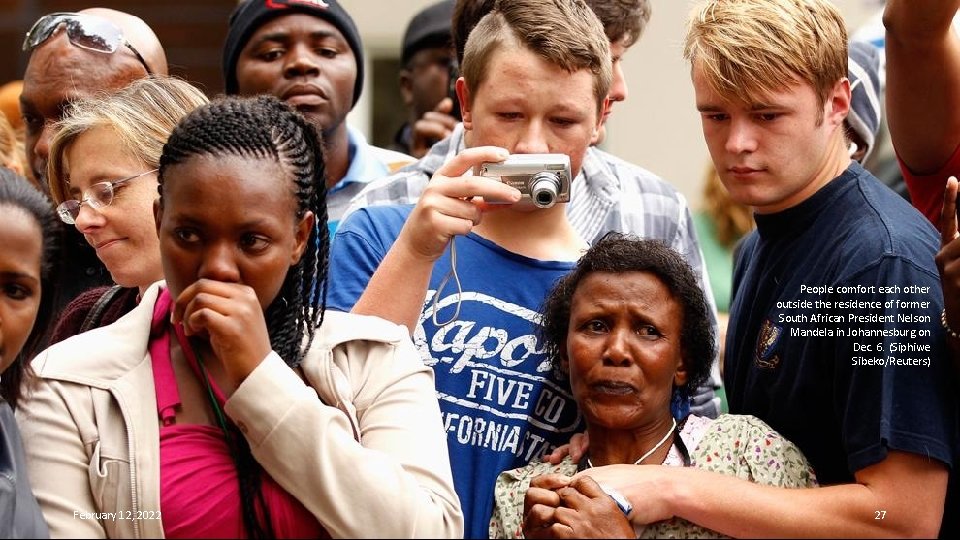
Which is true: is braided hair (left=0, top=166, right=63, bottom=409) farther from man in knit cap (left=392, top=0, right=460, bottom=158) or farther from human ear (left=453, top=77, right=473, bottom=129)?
man in knit cap (left=392, top=0, right=460, bottom=158)

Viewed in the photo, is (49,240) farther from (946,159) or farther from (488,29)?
(946,159)

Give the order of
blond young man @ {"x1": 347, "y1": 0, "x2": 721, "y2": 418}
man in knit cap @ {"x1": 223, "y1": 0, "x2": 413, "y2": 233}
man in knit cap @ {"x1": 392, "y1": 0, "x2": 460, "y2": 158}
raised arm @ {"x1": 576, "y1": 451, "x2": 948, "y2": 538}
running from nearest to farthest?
raised arm @ {"x1": 576, "y1": 451, "x2": 948, "y2": 538}
blond young man @ {"x1": 347, "y1": 0, "x2": 721, "y2": 418}
man in knit cap @ {"x1": 223, "y1": 0, "x2": 413, "y2": 233}
man in knit cap @ {"x1": 392, "y1": 0, "x2": 460, "y2": 158}

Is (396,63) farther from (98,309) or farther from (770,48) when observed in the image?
(770,48)

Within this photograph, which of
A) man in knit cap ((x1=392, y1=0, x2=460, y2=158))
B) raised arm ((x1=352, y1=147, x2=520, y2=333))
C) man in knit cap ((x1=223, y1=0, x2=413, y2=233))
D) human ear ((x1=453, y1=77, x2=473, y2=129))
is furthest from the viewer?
man in knit cap ((x1=392, y1=0, x2=460, y2=158))

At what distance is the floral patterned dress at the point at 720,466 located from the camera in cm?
301

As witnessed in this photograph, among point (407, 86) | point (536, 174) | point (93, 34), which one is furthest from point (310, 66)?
point (536, 174)

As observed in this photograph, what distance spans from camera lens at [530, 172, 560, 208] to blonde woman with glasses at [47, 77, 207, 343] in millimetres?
920

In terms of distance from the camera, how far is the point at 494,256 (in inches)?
131

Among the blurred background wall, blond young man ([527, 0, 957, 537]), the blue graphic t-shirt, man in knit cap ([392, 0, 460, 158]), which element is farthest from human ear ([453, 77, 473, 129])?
the blurred background wall

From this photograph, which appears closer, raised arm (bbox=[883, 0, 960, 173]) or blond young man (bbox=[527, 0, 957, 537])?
blond young man (bbox=[527, 0, 957, 537])

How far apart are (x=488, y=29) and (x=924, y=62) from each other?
1.06 m

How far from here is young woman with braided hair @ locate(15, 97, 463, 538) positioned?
237 cm

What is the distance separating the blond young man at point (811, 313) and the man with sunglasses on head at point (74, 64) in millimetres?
1772

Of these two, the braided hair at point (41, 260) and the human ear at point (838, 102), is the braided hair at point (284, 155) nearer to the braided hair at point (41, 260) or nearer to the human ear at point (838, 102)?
the braided hair at point (41, 260)
